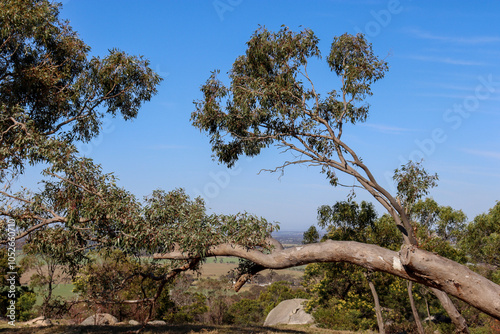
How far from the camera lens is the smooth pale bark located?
7.34 meters

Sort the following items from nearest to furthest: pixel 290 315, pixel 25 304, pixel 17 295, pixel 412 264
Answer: pixel 412 264 < pixel 17 295 < pixel 25 304 < pixel 290 315

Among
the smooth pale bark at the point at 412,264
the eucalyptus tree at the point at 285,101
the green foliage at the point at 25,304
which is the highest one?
the eucalyptus tree at the point at 285,101

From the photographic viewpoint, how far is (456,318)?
38.2ft

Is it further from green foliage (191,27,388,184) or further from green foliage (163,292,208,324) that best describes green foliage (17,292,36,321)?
green foliage (191,27,388,184)

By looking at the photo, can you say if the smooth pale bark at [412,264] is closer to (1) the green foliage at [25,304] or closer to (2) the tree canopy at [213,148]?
(2) the tree canopy at [213,148]

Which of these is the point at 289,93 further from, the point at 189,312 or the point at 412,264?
the point at 189,312

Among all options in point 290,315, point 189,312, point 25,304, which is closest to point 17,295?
point 25,304

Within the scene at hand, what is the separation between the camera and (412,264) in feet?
25.4

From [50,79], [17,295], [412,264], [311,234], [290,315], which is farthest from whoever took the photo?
[290,315]

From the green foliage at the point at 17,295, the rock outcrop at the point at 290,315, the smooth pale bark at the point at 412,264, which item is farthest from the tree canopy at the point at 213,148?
the green foliage at the point at 17,295

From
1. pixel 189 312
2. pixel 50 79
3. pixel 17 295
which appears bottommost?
pixel 189 312

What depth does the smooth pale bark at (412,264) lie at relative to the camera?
289 inches

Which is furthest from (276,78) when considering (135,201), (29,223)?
(29,223)

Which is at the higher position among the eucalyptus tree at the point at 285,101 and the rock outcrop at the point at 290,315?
the eucalyptus tree at the point at 285,101
